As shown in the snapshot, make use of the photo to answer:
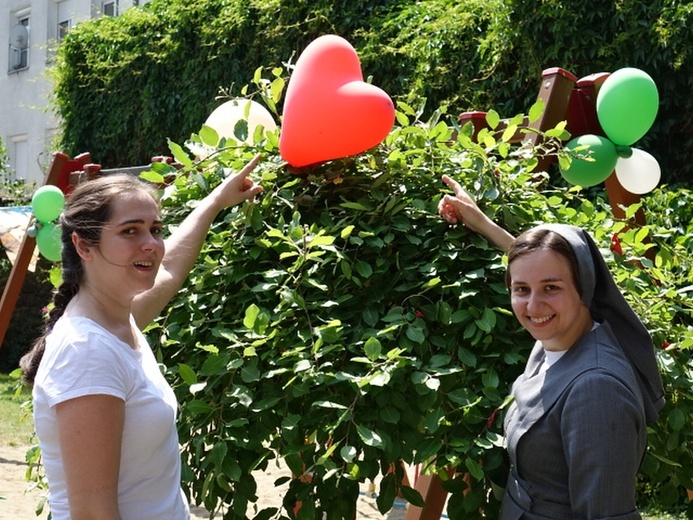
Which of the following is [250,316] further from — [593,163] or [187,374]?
[593,163]

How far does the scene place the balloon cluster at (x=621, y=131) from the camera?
3.76m

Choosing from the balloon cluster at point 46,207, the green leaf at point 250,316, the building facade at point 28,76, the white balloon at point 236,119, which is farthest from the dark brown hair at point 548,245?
the building facade at point 28,76

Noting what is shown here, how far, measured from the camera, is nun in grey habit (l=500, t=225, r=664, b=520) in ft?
5.89

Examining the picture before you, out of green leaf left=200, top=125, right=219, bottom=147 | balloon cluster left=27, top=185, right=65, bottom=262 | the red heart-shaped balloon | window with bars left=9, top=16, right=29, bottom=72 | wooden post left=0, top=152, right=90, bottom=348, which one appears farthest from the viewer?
window with bars left=9, top=16, right=29, bottom=72

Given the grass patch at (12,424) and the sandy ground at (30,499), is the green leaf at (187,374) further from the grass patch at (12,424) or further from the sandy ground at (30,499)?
the grass patch at (12,424)

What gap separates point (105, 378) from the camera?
1.66m

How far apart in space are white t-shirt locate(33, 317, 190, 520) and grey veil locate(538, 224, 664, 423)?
92 centimetres

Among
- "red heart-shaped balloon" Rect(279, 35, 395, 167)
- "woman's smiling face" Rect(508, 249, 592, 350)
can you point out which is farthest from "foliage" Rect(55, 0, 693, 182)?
"woman's smiling face" Rect(508, 249, 592, 350)

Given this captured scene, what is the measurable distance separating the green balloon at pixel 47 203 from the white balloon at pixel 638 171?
392cm

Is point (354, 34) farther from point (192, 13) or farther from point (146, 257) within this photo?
point (146, 257)

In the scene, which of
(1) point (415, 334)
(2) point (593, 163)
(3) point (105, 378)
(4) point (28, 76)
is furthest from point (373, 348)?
(4) point (28, 76)

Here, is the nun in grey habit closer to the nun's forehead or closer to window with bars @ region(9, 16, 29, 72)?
the nun's forehead

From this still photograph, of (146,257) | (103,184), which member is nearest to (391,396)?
(146,257)

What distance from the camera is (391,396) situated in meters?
2.14
